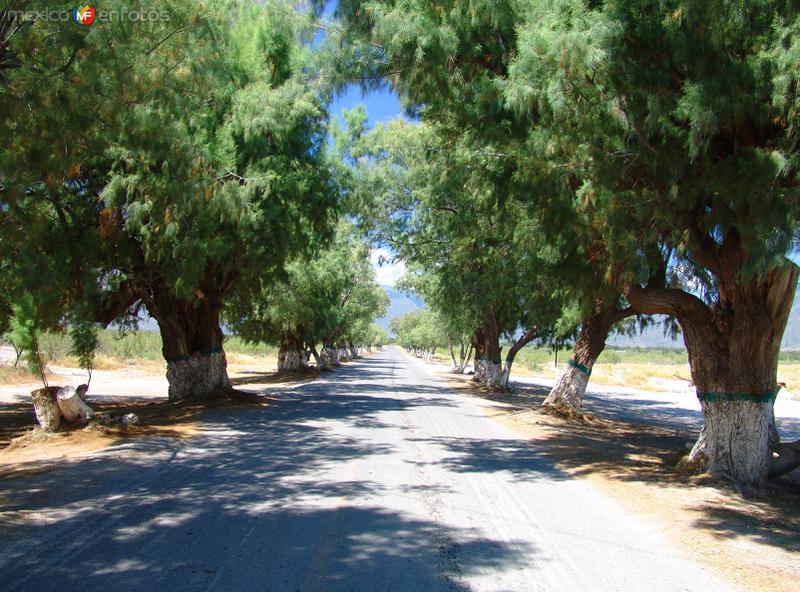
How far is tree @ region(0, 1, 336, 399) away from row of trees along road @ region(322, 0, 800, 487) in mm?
2531

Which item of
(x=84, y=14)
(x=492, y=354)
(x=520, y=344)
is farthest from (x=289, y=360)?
(x=84, y=14)

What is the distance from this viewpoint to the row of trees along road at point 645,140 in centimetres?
664

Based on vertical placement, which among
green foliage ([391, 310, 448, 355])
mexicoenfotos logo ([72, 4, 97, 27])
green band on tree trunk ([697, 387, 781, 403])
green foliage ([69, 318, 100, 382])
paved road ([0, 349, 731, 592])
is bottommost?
paved road ([0, 349, 731, 592])

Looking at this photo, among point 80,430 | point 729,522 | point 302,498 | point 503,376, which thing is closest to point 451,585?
point 302,498

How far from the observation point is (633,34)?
7.47 meters

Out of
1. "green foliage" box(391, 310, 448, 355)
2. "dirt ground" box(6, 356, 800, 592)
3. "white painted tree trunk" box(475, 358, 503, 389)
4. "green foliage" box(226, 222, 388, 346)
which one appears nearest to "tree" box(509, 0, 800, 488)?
"dirt ground" box(6, 356, 800, 592)

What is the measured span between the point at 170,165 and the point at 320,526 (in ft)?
28.9

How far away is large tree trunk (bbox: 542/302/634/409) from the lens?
1662 centimetres

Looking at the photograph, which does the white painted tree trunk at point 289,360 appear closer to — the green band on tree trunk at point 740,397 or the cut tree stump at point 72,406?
the cut tree stump at point 72,406

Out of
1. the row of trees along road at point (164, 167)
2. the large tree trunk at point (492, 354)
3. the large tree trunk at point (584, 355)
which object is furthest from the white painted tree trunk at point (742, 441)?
the large tree trunk at point (492, 354)

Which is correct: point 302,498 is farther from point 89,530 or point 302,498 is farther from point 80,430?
point 80,430

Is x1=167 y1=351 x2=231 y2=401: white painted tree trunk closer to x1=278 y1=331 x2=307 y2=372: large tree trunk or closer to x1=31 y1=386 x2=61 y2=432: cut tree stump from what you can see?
x1=31 y1=386 x2=61 y2=432: cut tree stump

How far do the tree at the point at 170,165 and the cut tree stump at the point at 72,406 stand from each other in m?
1.74

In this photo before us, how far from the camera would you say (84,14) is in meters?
7.38
